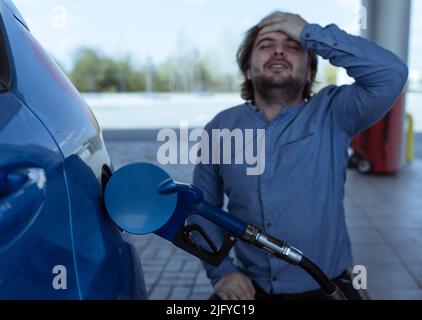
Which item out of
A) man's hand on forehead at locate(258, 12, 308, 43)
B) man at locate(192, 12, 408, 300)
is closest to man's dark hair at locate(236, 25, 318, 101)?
man at locate(192, 12, 408, 300)

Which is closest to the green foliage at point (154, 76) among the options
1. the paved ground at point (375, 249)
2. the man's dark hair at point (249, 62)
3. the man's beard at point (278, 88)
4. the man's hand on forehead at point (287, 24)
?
the paved ground at point (375, 249)

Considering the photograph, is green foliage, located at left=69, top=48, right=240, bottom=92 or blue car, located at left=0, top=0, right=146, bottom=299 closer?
blue car, located at left=0, top=0, right=146, bottom=299

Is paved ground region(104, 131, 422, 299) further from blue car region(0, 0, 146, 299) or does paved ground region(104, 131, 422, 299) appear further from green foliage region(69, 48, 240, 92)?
green foliage region(69, 48, 240, 92)

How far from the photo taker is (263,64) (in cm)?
191

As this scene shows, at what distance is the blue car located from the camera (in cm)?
84

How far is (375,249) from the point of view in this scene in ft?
14.8

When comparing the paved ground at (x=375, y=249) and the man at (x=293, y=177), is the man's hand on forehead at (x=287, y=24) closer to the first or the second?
the man at (x=293, y=177)

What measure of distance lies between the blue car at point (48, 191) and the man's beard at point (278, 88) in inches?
34.2

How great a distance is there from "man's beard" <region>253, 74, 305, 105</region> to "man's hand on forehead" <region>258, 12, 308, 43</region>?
180mm

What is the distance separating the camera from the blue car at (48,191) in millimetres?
837

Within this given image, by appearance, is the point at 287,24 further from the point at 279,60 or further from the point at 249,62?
the point at 249,62

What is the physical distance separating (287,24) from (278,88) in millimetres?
278
